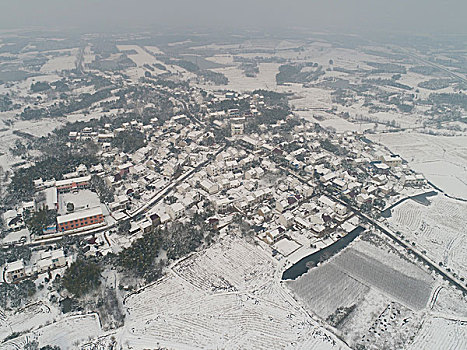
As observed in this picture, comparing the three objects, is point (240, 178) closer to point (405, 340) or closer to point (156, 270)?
point (156, 270)

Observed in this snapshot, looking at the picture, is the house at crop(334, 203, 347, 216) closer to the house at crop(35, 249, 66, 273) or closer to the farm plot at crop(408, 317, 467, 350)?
the farm plot at crop(408, 317, 467, 350)

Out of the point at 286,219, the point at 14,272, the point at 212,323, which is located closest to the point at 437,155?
the point at 286,219

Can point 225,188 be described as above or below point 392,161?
below

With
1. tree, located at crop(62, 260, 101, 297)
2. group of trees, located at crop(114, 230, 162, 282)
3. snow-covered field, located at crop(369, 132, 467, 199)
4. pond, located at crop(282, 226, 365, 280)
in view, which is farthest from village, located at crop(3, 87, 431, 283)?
snow-covered field, located at crop(369, 132, 467, 199)

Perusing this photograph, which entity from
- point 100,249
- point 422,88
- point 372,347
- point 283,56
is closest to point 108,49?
point 283,56

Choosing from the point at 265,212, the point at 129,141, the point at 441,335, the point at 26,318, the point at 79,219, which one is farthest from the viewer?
the point at 129,141

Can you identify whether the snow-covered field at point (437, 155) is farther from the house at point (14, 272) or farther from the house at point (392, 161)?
the house at point (14, 272)

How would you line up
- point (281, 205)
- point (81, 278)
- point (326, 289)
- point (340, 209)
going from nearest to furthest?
point (81, 278) → point (326, 289) → point (340, 209) → point (281, 205)

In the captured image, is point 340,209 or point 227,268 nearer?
point 227,268

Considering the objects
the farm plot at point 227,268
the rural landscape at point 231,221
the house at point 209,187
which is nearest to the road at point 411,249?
the rural landscape at point 231,221

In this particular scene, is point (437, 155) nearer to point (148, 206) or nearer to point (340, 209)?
point (340, 209)
